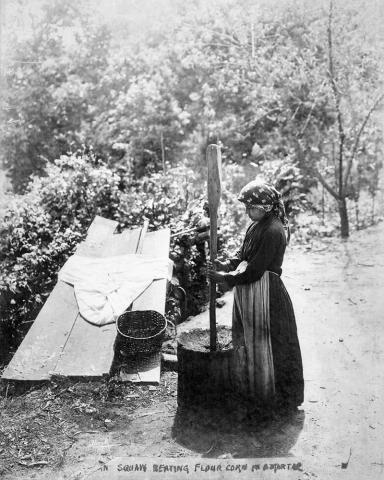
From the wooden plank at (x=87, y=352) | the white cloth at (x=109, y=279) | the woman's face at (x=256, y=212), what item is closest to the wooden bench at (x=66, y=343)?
the wooden plank at (x=87, y=352)

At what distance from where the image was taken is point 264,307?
375 centimetres

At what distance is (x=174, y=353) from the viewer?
5.07 m

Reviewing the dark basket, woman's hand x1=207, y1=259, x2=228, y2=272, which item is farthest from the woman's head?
the dark basket

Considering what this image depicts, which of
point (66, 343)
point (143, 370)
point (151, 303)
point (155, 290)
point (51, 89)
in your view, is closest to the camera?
point (143, 370)

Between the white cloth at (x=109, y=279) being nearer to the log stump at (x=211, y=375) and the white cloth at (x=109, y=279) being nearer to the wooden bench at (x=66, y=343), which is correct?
the wooden bench at (x=66, y=343)

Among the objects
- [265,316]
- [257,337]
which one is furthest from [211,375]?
[265,316]

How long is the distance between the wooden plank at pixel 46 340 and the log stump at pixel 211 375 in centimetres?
136

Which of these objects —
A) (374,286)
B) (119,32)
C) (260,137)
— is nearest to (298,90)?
(260,137)

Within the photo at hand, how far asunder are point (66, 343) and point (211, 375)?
1702 mm

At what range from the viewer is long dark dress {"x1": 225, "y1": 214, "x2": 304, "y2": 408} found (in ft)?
12.0

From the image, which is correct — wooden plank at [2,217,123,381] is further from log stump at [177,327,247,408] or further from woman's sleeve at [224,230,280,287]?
woman's sleeve at [224,230,280,287]

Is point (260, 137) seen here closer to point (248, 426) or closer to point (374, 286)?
point (374, 286)

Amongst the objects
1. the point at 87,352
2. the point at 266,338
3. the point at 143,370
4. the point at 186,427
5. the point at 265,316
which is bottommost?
the point at 186,427

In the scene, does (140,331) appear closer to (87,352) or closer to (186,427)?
(87,352)
